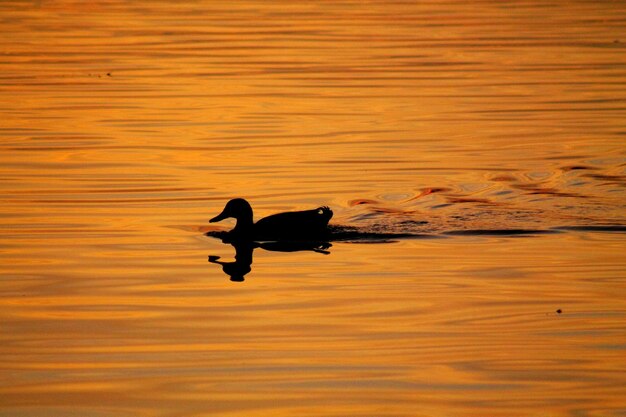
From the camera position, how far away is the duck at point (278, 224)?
14.0 m

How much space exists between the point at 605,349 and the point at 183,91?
16.2 meters

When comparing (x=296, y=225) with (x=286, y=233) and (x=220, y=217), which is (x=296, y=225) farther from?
(x=220, y=217)

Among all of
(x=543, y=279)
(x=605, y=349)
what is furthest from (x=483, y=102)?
(x=605, y=349)

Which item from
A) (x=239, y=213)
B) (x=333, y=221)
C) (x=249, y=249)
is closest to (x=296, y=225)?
(x=249, y=249)

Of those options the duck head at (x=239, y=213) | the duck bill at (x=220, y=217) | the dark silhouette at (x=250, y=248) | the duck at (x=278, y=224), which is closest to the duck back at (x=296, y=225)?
the duck at (x=278, y=224)

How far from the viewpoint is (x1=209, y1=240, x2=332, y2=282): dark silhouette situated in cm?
1320

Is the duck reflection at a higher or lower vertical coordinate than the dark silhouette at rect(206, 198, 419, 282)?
lower

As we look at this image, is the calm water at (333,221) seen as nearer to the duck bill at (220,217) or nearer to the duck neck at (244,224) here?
the duck bill at (220,217)

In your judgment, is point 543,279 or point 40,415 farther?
point 543,279

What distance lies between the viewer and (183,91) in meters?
25.2

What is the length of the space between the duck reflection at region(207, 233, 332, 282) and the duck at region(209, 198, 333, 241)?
0.08 metres

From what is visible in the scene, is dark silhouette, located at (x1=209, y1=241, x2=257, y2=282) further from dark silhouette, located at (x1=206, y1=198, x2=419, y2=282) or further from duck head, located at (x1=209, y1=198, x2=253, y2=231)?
duck head, located at (x1=209, y1=198, x2=253, y2=231)

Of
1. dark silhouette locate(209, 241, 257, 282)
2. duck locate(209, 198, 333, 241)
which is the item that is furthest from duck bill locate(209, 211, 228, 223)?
dark silhouette locate(209, 241, 257, 282)

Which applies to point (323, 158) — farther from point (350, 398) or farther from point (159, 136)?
point (350, 398)
